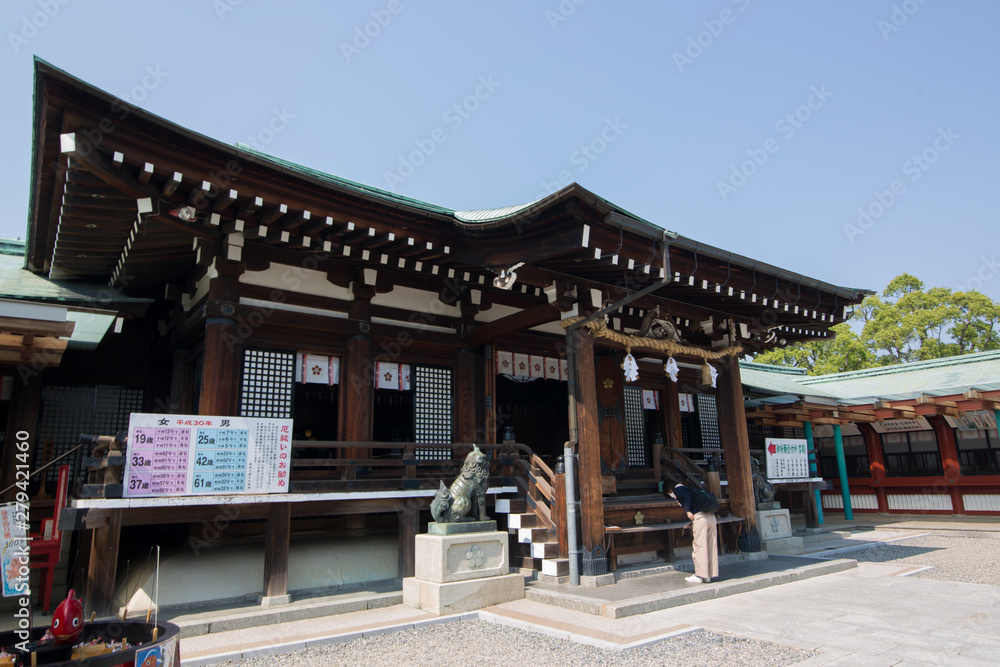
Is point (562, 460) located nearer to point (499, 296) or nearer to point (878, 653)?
point (499, 296)

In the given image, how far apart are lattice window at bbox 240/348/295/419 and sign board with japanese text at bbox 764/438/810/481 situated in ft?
29.8

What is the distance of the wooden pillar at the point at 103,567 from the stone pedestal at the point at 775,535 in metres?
9.48

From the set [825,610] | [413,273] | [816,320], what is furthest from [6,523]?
[816,320]

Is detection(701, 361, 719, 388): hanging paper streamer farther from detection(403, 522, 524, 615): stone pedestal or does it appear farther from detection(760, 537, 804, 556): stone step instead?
detection(403, 522, 524, 615): stone pedestal

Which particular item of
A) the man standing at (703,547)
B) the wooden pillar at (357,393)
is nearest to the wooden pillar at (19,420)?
the wooden pillar at (357,393)

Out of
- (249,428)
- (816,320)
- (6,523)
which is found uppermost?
(816,320)

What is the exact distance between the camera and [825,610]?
21.2ft

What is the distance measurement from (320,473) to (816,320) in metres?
9.24

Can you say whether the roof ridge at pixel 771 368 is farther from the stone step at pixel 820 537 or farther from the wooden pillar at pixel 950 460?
the stone step at pixel 820 537

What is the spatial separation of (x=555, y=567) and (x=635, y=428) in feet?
18.5

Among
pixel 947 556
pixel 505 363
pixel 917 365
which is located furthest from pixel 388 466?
pixel 917 365

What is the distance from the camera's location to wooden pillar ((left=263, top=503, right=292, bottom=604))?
6902 mm

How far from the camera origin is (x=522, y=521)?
838cm

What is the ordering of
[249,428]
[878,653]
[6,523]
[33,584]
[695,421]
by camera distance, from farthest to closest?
[695,421] → [33,584] → [249,428] → [6,523] → [878,653]
